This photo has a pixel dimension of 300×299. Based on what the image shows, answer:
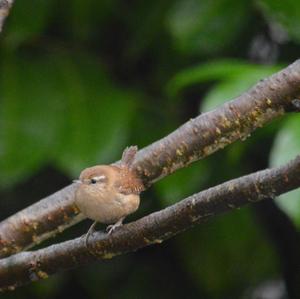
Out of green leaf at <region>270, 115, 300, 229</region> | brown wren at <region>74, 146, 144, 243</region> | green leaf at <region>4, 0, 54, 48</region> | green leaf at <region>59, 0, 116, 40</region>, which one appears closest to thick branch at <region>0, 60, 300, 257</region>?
brown wren at <region>74, 146, 144, 243</region>

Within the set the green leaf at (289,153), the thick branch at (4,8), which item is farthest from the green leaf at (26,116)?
the thick branch at (4,8)

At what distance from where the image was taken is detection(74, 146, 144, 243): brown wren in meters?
2.00

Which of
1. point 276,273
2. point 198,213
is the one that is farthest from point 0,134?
point 198,213

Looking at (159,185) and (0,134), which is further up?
(0,134)

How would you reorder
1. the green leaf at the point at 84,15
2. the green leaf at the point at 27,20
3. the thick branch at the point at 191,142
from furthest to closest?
the green leaf at the point at 84,15 < the green leaf at the point at 27,20 < the thick branch at the point at 191,142

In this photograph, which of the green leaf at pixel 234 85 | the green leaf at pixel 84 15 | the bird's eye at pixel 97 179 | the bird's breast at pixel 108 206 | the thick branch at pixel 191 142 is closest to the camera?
the thick branch at pixel 191 142

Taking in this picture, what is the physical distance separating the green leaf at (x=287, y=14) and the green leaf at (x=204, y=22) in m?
0.26

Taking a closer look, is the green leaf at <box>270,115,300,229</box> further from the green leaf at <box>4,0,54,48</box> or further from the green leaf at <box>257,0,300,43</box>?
the green leaf at <box>4,0,54,48</box>

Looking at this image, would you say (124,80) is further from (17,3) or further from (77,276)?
(77,276)

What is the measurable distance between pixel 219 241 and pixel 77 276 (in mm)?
545

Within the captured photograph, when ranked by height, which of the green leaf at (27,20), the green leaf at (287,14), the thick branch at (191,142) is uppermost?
the green leaf at (27,20)

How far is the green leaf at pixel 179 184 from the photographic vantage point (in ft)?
9.13

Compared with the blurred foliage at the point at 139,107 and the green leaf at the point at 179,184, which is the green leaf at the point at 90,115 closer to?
the blurred foliage at the point at 139,107

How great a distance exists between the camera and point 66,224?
2094 mm
